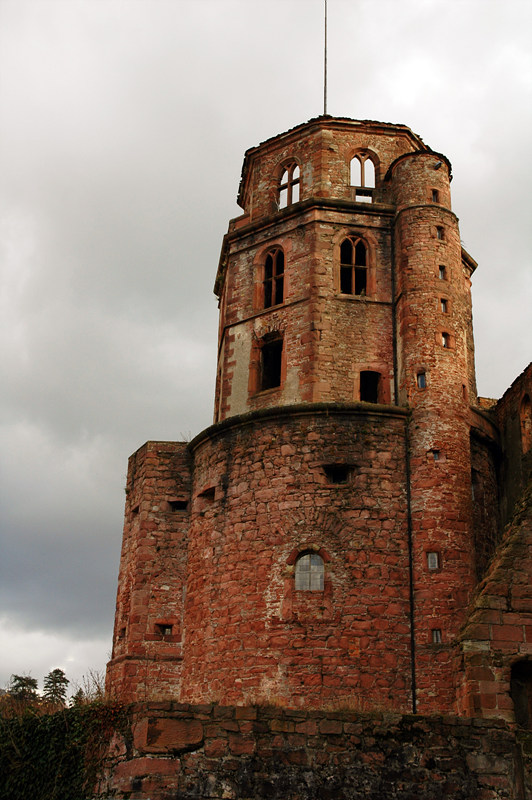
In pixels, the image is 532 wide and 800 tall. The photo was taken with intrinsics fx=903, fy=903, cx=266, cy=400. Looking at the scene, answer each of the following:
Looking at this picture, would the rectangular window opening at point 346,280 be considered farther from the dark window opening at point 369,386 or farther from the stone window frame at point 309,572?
the stone window frame at point 309,572

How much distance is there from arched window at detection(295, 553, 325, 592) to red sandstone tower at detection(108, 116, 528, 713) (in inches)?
1.3

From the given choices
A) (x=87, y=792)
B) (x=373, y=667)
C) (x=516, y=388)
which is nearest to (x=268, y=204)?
(x=516, y=388)

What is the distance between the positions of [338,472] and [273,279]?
687 cm

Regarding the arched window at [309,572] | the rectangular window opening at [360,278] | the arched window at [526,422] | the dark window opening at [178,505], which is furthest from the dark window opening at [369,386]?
the dark window opening at [178,505]

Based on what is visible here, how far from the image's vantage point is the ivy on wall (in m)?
13.8

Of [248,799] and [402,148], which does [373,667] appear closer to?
[248,799]

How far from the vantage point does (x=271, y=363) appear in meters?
25.4

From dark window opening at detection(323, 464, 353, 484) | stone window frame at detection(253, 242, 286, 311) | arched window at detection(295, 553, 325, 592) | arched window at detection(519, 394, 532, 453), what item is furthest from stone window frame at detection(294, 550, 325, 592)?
stone window frame at detection(253, 242, 286, 311)

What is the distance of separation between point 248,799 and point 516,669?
18.2 feet

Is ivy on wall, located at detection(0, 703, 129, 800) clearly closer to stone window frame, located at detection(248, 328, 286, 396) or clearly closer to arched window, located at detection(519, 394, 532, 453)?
stone window frame, located at detection(248, 328, 286, 396)

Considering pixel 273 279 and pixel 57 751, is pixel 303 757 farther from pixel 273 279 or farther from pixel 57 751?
pixel 273 279

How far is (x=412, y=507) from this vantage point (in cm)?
2081

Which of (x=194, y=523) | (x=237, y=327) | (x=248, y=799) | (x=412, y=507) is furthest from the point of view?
(x=237, y=327)

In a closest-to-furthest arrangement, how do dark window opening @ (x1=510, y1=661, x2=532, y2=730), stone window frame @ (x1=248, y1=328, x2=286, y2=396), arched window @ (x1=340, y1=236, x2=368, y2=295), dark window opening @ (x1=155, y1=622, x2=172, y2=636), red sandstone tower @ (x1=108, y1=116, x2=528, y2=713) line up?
1. dark window opening @ (x1=510, y1=661, x2=532, y2=730)
2. red sandstone tower @ (x1=108, y1=116, x2=528, y2=713)
3. dark window opening @ (x1=155, y1=622, x2=172, y2=636)
4. stone window frame @ (x1=248, y1=328, x2=286, y2=396)
5. arched window @ (x1=340, y1=236, x2=368, y2=295)
